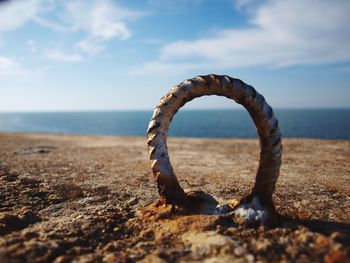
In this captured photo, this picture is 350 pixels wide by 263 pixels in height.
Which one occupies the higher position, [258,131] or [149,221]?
[258,131]

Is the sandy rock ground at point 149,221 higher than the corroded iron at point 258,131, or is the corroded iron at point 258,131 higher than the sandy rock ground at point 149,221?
the corroded iron at point 258,131

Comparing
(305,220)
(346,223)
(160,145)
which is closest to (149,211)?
(160,145)

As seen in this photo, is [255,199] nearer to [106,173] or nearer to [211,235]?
[211,235]

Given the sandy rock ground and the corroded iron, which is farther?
the corroded iron

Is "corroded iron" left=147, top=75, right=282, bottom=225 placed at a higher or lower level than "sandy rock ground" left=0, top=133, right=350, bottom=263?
higher

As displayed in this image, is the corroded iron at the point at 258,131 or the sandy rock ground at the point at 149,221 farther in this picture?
the corroded iron at the point at 258,131
